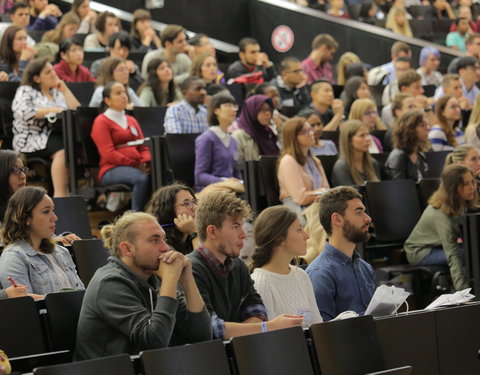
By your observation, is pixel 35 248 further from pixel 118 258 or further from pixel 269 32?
pixel 269 32

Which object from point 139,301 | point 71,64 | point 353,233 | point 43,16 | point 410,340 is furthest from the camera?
point 43,16

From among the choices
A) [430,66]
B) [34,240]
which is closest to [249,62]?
[430,66]

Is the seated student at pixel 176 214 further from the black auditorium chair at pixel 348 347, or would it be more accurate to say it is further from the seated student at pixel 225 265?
the black auditorium chair at pixel 348 347

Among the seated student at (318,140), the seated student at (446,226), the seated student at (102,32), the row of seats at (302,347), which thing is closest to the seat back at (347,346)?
the row of seats at (302,347)

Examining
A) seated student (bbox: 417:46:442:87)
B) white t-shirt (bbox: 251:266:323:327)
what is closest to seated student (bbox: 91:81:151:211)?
white t-shirt (bbox: 251:266:323:327)

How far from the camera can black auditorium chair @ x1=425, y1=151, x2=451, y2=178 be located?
23.3ft

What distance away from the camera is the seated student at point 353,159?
6.57 metres

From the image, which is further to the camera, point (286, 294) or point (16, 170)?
point (16, 170)

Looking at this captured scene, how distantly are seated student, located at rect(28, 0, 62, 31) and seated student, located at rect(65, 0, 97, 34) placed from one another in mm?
205

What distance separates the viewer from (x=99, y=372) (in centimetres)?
286

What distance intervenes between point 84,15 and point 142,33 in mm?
684

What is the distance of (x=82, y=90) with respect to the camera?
26.5 feet

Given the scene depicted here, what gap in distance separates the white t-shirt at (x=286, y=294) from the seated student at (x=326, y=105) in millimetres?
4075

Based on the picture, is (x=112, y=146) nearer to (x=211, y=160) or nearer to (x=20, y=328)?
(x=211, y=160)
